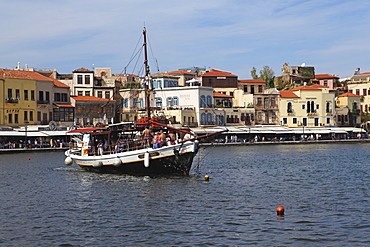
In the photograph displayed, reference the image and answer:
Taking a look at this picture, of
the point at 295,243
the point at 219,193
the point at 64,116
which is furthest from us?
the point at 64,116

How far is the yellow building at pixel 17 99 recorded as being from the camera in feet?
300

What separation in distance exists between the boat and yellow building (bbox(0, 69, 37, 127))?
42194 millimetres

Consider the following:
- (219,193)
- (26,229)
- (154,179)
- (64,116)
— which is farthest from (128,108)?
(26,229)

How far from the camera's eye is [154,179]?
4284cm

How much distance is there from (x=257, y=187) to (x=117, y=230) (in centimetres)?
1600

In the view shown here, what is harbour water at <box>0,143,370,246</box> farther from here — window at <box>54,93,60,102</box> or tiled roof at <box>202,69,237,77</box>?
tiled roof at <box>202,69,237,77</box>

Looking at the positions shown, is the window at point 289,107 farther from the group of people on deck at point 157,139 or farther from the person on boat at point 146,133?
the person on boat at point 146,133

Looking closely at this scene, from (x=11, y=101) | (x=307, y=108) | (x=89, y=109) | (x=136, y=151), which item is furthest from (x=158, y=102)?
(x=136, y=151)

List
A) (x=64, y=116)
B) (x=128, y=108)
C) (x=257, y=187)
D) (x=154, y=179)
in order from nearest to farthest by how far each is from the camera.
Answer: (x=257, y=187) → (x=154, y=179) → (x=64, y=116) → (x=128, y=108)

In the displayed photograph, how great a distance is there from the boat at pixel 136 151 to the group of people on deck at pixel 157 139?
0.08 m

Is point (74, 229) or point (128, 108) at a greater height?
point (128, 108)

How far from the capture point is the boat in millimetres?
43881

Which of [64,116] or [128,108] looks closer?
[64,116]

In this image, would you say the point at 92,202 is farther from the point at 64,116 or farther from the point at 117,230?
the point at 64,116
